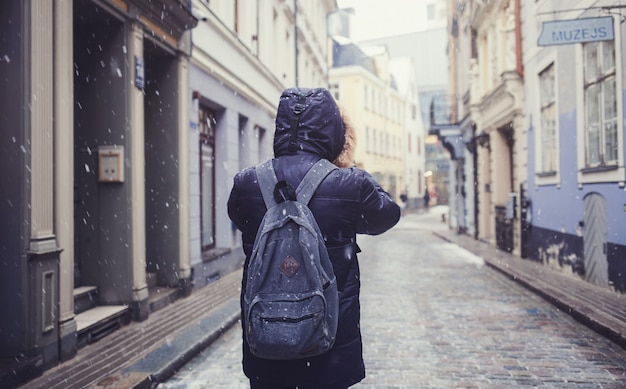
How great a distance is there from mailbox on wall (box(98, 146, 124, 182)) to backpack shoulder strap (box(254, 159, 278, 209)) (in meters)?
4.65

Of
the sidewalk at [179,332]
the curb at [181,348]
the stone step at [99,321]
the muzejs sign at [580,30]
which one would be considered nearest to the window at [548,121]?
the sidewalk at [179,332]

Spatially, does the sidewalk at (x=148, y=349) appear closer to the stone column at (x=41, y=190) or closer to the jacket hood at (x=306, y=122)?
the stone column at (x=41, y=190)

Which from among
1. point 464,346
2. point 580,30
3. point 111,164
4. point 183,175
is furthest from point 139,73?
point 580,30

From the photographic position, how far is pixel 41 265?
4609 mm

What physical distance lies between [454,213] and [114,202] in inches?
777

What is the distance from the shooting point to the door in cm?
840

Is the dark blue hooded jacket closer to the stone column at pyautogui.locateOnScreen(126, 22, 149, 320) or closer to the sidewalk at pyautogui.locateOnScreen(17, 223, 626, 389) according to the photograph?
the sidewalk at pyautogui.locateOnScreen(17, 223, 626, 389)

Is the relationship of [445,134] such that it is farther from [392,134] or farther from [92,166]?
[392,134]

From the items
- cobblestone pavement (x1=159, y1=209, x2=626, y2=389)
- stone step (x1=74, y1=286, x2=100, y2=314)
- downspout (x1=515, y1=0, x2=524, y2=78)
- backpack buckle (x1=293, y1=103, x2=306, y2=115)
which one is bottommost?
cobblestone pavement (x1=159, y1=209, x2=626, y2=389)

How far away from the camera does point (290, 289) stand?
1962 millimetres

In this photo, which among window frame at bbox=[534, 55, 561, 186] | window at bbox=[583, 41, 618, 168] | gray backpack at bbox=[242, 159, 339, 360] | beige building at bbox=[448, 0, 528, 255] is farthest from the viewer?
beige building at bbox=[448, 0, 528, 255]

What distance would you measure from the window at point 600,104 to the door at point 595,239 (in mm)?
626

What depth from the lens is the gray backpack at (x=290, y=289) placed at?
1.95 metres

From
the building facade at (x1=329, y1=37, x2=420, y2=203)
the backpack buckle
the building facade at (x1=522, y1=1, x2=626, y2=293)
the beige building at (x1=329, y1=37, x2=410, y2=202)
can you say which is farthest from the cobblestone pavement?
the beige building at (x1=329, y1=37, x2=410, y2=202)
